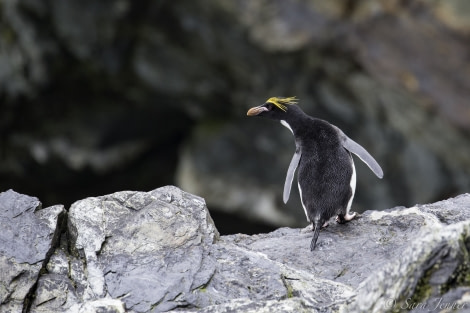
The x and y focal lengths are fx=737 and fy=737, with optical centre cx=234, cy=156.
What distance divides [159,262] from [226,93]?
7591 millimetres

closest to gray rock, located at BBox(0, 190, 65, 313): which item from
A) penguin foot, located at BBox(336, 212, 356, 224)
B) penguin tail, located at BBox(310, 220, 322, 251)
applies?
penguin tail, located at BBox(310, 220, 322, 251)

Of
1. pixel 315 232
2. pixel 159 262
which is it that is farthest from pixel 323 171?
pixel 159 262

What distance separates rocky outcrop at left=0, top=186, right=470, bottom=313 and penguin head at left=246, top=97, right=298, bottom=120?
5.76 ft

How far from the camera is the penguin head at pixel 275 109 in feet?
20.8

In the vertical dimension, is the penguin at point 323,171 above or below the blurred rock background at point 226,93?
below

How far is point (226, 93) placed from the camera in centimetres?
1157

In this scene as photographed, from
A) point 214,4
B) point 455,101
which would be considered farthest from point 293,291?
point 214,4

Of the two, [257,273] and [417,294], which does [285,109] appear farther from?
[417,294]

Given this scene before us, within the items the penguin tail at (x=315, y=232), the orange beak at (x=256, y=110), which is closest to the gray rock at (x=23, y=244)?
→ the penguin tail at (x=315, y=232)

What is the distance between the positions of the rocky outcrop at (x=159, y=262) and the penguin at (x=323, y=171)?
1.04ft

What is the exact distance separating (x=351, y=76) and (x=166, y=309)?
7.08m

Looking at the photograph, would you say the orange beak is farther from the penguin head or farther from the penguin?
the penguin

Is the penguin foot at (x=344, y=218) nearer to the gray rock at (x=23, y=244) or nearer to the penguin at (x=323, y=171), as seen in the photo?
the penguin at (x=323, y=171)

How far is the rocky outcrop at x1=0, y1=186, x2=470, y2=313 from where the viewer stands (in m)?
3.87
